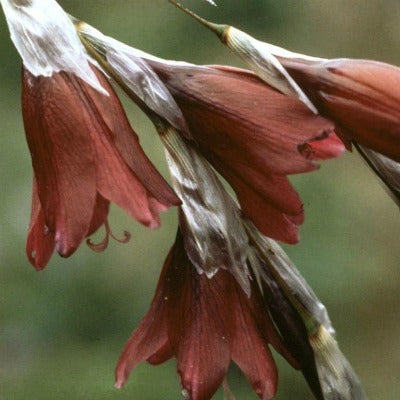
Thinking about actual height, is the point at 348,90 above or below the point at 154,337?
above

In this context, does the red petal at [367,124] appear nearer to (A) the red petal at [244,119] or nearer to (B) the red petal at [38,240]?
(A) the red petal at [244,119]

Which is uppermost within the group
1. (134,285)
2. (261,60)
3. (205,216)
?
(261,60)

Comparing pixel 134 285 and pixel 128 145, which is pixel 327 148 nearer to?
pixel 128 145

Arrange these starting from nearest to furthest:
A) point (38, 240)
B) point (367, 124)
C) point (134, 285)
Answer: point (367, 124), point (38, 240), point (134, 285)

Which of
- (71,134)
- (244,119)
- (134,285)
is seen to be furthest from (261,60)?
(134,285)

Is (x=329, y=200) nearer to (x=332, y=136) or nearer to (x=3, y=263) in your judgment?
(x=3, y=263)

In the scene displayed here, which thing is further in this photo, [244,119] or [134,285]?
[134,285]

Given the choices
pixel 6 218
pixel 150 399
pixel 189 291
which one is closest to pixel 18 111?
pixel 6 218

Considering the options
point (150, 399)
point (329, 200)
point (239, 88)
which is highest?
point (239, 88)
